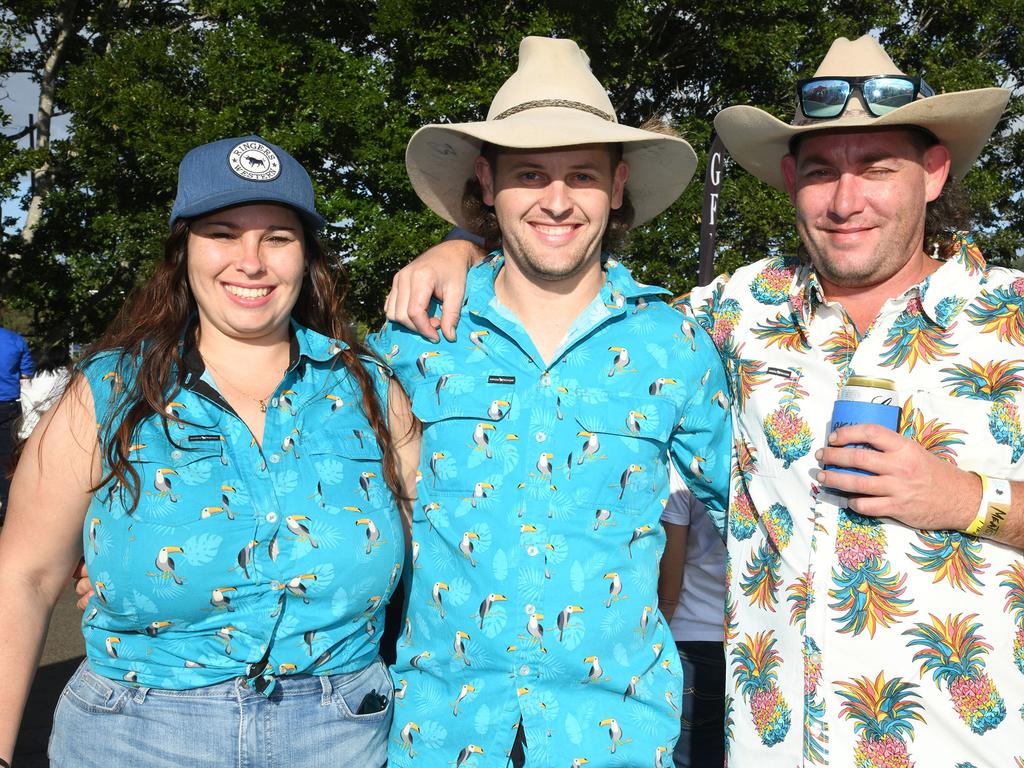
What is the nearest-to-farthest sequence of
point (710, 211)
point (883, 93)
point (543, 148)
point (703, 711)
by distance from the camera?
point (883, 93), point (543, 148), point (703, 711), point (710, 211)

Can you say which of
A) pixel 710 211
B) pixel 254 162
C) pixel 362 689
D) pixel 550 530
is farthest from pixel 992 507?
pixel 710 211

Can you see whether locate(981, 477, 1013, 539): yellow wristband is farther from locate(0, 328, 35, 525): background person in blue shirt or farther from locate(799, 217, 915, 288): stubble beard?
locate(0, 328, 35, 525): background person in blue shirt

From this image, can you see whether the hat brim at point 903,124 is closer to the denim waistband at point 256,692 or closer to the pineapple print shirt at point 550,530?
the pineapple print shirt at point 550,530

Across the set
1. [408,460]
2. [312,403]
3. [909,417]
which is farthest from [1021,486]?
[312,403]

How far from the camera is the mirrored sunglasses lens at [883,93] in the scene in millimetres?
2748

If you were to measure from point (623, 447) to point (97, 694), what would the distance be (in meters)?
1.51

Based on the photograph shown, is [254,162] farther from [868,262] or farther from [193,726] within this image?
[868,262]

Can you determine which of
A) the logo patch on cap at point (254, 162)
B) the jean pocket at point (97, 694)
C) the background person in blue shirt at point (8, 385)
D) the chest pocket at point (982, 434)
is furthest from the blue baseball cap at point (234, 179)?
the background person in blue shirt at point (8, 385)

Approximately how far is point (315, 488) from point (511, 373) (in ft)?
2.19

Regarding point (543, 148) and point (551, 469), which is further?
point (543, 148)

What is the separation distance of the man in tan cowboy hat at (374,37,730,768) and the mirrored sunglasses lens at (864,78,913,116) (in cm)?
61

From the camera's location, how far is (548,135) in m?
2.82

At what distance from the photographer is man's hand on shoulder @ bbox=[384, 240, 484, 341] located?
9.45 feet

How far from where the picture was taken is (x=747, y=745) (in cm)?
268
